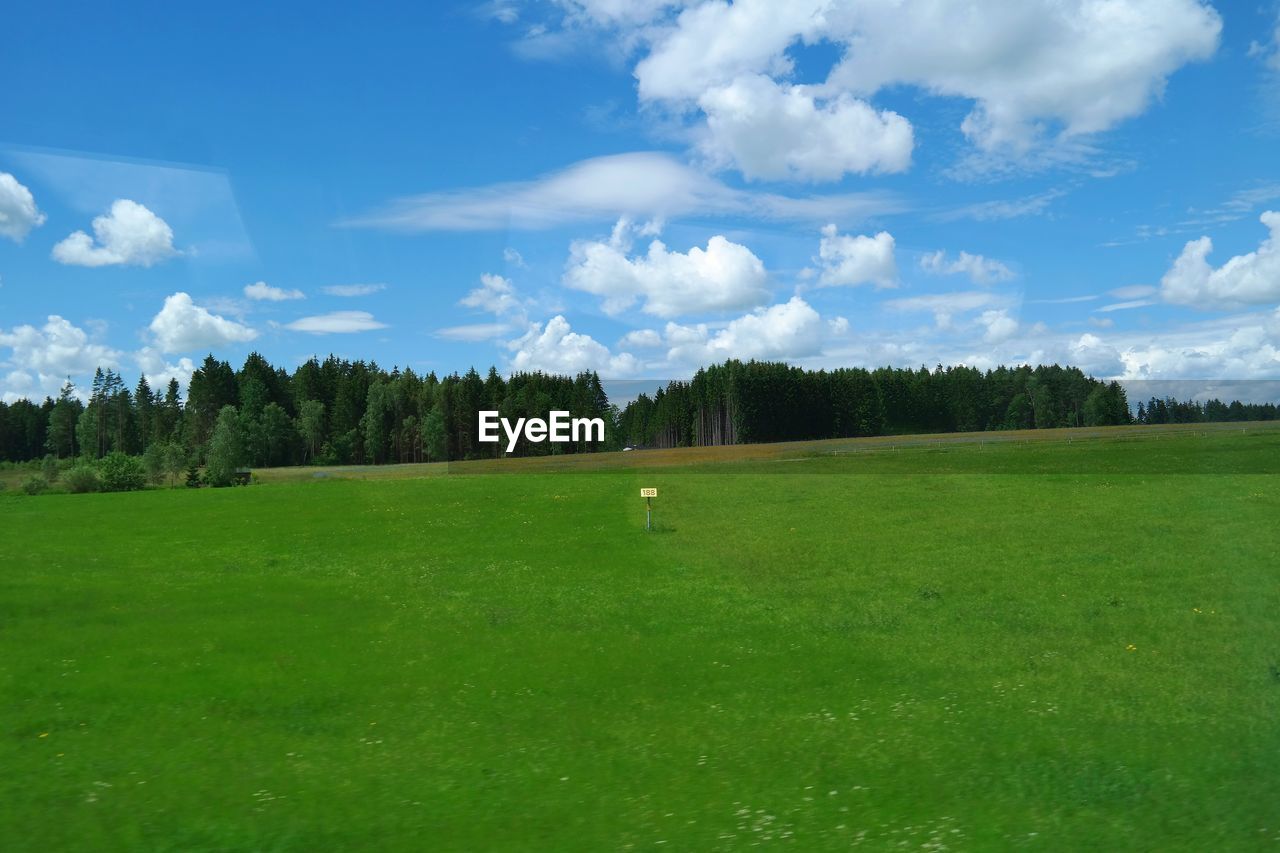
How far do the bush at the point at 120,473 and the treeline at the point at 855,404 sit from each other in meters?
72.7

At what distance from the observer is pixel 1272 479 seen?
155 feet

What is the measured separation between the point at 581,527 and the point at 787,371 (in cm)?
9350

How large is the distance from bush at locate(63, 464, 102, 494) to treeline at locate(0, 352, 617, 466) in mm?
26517

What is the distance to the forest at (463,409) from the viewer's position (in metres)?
101

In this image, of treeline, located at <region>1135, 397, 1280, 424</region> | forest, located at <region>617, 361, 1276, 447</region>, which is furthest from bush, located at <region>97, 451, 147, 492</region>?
treeline, located at <region>1135, 397, 1280, 424</region>

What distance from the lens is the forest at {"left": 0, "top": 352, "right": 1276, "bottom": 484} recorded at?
101250mm

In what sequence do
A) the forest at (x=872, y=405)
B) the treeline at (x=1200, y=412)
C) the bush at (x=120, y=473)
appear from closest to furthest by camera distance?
the treeline at (x=1200, y=412) → the bush at (x=120, y=473) → the forest at (x=872, y=405)

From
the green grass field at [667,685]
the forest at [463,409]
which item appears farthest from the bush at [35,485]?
the green grass field at [667,685]

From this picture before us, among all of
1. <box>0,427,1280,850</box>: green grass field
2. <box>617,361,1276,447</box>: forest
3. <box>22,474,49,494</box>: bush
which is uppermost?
<box>617,361,1276,447</box>: forest

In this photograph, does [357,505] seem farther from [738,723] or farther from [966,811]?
[966,811]

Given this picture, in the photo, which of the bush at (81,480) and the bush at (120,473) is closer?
the bush at (81,480)

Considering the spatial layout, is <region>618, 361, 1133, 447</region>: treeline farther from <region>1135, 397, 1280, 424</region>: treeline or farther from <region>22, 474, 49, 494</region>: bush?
<region>22, 474, 49, 494</region>: bush

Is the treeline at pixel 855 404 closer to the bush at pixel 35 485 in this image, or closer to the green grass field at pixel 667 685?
the green grass field at pixel 667 685

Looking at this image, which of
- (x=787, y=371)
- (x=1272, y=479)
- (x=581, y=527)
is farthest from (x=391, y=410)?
(x=1272, y=479)
